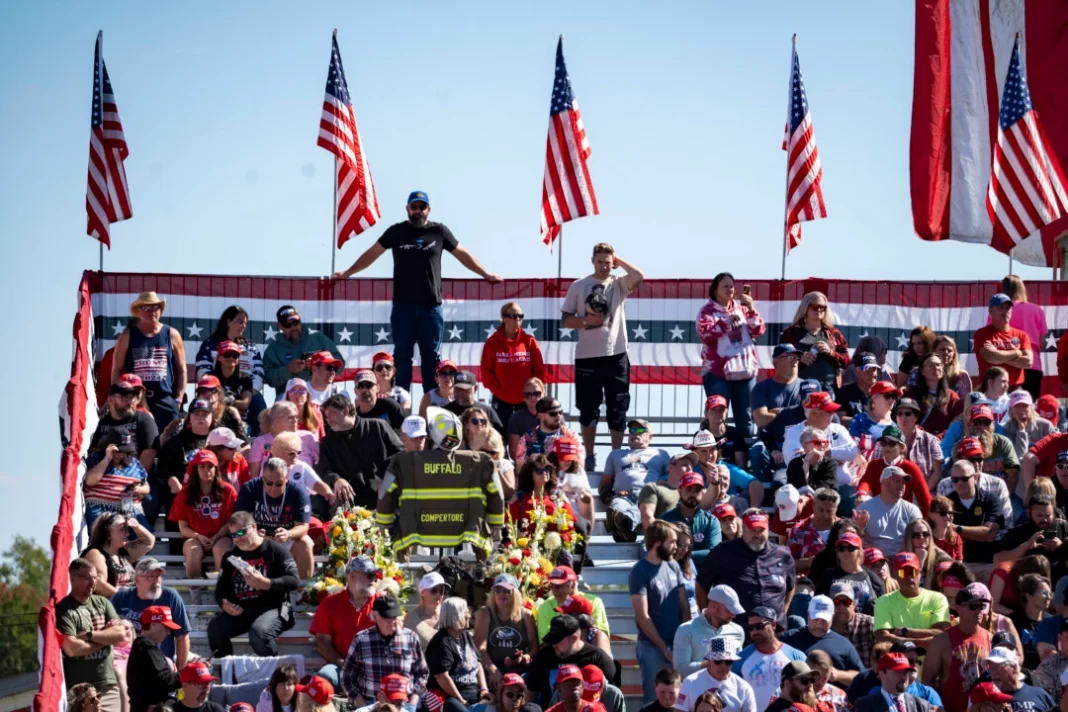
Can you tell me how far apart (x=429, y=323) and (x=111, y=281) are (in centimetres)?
351

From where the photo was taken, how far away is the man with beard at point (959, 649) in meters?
13.4

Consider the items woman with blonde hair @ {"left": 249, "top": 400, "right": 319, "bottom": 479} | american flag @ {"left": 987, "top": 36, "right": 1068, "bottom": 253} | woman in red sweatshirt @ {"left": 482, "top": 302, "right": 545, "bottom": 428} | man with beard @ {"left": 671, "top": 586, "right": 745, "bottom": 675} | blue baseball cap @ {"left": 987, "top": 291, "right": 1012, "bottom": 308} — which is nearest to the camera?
man with beard @ {"left": 671, "top": 586, "right": 745, "bottom": 675}

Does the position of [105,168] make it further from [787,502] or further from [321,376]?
[787,502]

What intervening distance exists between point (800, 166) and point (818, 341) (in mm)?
3451

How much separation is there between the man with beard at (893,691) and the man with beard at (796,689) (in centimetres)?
51

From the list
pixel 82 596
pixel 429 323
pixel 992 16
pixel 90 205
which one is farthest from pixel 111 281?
pixel 992 16

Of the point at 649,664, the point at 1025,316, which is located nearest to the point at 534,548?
the point at 649,664

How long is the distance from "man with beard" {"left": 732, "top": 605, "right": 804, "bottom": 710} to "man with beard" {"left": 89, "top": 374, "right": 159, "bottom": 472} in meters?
5.58

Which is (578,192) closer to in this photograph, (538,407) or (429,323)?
(429,323)

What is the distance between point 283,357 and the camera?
18234 mm

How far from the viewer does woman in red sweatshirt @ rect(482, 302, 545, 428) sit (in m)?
17.8

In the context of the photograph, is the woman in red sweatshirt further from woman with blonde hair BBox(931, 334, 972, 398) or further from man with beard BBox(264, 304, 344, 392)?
woman with blonde hair BBox(931, 334, 972, 398)

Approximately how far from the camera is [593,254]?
1797 cm

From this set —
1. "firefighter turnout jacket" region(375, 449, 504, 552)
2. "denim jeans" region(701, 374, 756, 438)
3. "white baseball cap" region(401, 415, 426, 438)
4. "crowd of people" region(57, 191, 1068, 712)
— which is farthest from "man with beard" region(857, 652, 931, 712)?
"denim jeans" region(701, 374, 756, 438)
